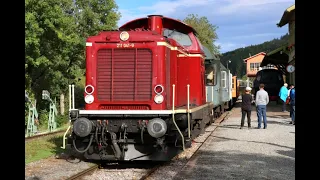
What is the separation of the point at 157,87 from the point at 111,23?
2516 cm

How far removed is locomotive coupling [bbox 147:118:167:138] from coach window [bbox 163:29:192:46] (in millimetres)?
2714

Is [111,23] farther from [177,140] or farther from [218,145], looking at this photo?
[177,140]

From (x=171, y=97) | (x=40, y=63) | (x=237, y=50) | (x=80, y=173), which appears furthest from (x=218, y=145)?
(x=237, y=50)

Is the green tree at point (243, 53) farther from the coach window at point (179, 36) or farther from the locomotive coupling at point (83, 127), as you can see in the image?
the locomotive coupling at point (83, 127)

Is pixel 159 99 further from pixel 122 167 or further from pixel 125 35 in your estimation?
pixel 122 167

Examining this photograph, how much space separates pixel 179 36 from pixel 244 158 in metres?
3.38

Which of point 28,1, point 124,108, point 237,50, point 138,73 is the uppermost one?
point 237,50

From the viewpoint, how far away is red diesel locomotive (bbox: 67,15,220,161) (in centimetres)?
707

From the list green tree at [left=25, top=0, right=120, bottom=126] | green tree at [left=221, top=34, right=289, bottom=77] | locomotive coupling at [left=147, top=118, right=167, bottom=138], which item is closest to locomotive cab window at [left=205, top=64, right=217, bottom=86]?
locomotive coupling at [left=147, top=118, right=167, bottom=138]

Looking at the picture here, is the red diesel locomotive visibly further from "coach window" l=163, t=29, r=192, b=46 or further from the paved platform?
"coach window" l=163, t=29, r=192, b=46

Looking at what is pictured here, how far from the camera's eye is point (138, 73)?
7422 millimetres

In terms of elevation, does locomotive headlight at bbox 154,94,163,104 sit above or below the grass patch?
above

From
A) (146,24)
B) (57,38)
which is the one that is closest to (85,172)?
(146,24)

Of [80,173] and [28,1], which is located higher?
[28,1]
